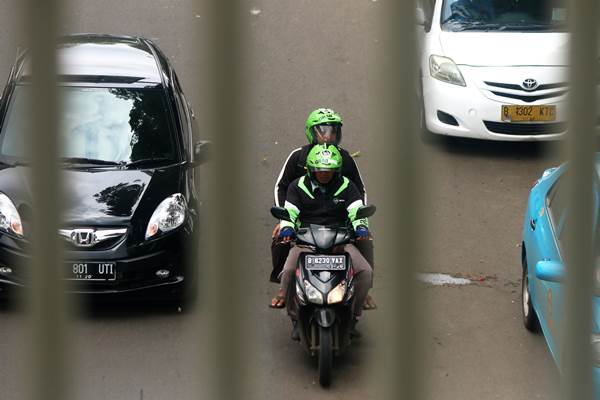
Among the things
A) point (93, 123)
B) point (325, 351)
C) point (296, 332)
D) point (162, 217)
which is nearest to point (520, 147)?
point (93, 123)

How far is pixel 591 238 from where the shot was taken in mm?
1466

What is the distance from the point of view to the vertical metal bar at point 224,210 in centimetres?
138

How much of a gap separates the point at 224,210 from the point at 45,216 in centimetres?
19

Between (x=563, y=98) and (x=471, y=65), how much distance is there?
498mm

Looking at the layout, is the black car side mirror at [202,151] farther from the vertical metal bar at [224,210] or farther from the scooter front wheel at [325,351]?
the scooter front wheel at [325,351]

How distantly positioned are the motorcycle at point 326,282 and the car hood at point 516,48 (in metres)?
5.03

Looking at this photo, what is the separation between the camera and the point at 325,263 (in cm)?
713

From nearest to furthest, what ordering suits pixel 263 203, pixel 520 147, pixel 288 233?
pixel 263 203, pixel 520 147, pixel 288 233

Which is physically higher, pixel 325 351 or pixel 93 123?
pixel 93 123

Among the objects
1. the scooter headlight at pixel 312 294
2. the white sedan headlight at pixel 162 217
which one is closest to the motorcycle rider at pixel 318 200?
the scooter headlight at pixel 312 294

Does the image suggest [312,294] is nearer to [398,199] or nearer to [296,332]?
[296,332]

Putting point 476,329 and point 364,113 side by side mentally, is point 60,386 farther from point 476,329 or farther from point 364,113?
point 476,329

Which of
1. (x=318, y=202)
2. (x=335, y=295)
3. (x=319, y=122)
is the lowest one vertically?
(x=335, y=295)

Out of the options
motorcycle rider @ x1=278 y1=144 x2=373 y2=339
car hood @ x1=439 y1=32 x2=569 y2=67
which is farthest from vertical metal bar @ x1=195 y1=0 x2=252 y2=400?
motorcycle rider @ x1=278 y1=144 x2=373 y2=339
